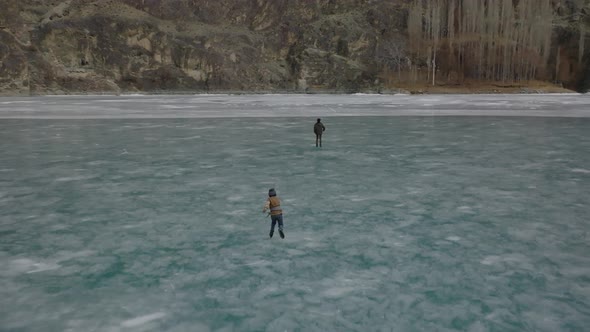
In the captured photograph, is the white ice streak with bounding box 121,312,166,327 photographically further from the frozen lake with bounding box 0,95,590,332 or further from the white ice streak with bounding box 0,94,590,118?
the white ice streak with bounding box 0,94,590,118

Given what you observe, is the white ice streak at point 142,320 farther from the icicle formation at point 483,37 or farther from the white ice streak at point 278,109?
the icicle formation at point 483,37

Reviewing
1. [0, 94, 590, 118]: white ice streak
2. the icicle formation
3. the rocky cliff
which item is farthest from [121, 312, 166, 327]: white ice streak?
the icicle formation

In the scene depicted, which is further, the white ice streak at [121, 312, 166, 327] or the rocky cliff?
the rocky cliff

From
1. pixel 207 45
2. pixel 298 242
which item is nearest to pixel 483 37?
pixel 207 45

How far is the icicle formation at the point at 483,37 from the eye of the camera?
108m

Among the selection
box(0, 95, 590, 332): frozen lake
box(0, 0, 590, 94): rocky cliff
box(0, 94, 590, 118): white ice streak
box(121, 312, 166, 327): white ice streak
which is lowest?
box(121, 312, 166, 327): white ice streak

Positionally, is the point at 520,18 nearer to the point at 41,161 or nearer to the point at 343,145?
the point at 343,145

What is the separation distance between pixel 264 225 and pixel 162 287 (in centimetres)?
327

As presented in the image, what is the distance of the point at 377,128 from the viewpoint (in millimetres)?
28094

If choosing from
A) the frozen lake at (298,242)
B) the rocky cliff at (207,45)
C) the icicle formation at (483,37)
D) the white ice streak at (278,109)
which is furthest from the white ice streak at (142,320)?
the icicle formation at (483,37)

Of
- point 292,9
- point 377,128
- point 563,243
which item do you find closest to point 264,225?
point 563,243

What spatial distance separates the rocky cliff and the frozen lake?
8221 cm

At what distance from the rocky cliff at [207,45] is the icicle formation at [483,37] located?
3.64m

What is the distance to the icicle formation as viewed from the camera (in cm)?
10844
